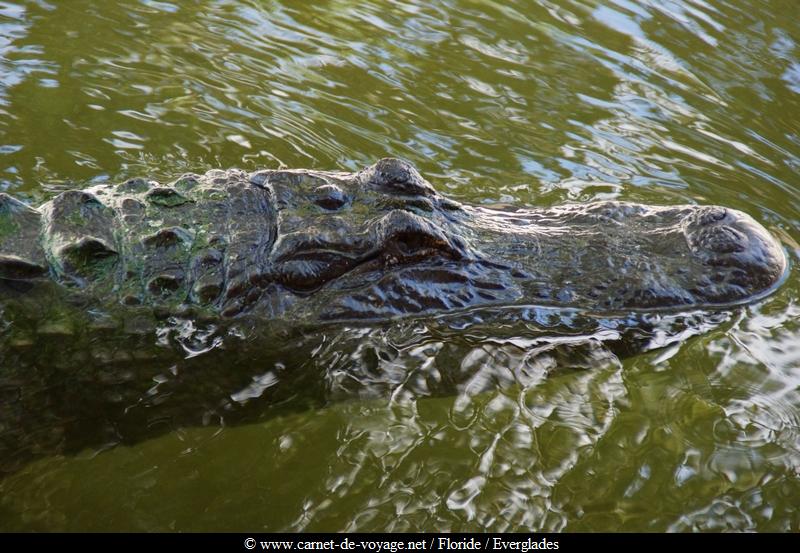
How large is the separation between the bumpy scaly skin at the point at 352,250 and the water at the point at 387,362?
0.52 ft

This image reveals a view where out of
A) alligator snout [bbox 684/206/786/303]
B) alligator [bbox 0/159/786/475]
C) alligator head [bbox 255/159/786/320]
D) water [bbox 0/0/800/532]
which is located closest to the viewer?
water [bbox 0/0/800/532]

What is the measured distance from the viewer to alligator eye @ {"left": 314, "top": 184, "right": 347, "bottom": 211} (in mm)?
3375

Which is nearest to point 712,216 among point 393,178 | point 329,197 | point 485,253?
point 485,253

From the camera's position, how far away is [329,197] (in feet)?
11.1

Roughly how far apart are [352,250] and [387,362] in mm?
471

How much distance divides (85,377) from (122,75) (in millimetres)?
2948

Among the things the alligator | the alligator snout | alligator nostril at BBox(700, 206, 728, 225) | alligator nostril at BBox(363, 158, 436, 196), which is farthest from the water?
alligator nostril at BBox(363, 158, 436, 196)

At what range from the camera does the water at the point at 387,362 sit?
2.95 metres

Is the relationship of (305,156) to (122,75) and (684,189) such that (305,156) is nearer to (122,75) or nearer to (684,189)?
(122,75)

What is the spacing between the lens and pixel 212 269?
3221mm

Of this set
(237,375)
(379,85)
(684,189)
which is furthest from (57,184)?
(684,189)

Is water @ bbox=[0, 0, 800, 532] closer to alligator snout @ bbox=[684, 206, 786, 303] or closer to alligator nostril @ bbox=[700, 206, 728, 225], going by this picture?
alligator snout @ bbox=[684, 206, 786, 303]

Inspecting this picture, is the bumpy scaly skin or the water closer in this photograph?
the water

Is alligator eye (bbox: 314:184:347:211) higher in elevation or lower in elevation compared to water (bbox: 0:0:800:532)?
higher
